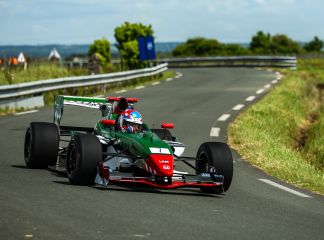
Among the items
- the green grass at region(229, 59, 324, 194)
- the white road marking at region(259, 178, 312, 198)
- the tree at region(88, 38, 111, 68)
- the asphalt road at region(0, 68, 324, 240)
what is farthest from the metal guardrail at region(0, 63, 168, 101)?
the tree at region(88, 38, 111, 68)

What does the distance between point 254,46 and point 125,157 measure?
13741cm

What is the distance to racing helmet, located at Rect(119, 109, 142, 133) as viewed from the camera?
9320 millimetres

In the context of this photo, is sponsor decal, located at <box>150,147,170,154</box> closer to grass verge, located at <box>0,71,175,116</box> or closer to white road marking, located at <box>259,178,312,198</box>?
white road marking, located at <box>259,178,312,198</box>

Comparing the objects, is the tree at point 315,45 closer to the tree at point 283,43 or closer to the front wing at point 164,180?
the tree at point 283,43

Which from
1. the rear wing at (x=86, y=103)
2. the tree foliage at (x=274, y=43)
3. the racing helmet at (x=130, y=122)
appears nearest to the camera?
the racing helmet at (x=130, y=122)

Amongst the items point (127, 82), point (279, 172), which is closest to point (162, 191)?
point (279, 172)

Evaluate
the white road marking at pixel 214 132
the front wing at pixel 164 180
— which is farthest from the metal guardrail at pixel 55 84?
the front wing at pixel 164 180

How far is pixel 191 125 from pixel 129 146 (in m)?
6.95

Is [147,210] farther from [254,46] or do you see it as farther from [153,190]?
[254,46]

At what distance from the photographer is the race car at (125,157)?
830cm

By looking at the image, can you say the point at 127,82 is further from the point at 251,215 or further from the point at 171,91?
the point at 251,215

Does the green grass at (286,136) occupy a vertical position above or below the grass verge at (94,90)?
below

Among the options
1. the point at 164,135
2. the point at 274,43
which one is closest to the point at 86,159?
the point at 164,135

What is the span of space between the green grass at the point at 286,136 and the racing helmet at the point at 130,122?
2.17m
